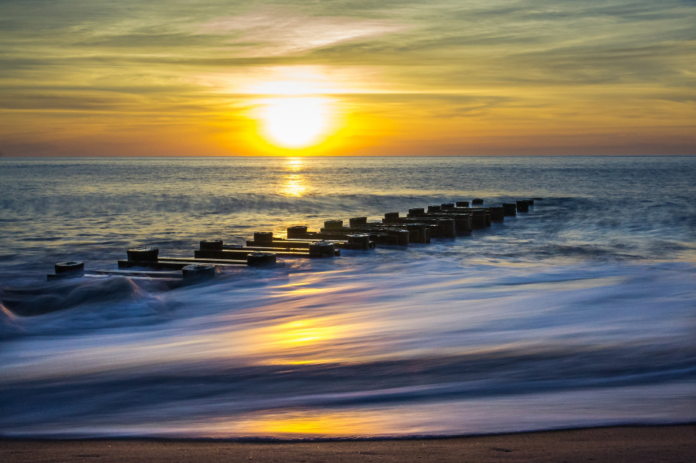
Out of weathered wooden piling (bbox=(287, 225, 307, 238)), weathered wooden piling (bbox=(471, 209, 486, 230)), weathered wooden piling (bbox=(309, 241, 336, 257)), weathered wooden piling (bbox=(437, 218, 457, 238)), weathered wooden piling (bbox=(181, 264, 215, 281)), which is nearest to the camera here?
weathered wooden piling (bbox=(181, 264, 215, 281))

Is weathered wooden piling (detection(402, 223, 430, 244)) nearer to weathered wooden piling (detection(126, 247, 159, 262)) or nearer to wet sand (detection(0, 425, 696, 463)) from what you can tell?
weathered wooden piling (detection(126, 247, 159, 262))

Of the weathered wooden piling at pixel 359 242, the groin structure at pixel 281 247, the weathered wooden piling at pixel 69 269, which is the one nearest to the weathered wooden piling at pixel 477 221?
the groin structure at pixel 281 247

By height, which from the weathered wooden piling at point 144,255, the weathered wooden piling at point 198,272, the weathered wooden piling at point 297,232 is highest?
the weathered wooden piling at point 297,232

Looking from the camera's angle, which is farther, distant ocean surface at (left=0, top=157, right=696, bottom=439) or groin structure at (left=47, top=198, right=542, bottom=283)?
groin structure at (left=47, top=198, right=542, bottom=283)

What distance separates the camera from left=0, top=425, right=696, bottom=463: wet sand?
131 inches

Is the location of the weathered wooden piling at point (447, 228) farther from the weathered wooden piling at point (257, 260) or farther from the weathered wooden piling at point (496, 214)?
the weathered wooden piling at point (257, 260)

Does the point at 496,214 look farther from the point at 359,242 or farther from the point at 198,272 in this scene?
the point at 198,272

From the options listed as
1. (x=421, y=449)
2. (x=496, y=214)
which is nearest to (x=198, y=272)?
(x=421, y=449)

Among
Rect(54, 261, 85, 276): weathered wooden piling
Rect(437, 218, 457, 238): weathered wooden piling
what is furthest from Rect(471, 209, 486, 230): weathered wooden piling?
Rect(54, 261, 85, 276): weathered wooden piling

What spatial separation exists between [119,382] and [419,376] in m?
2.73

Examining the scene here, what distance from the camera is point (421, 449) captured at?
3.51m

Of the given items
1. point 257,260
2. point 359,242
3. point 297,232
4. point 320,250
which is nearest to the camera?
point 257,260

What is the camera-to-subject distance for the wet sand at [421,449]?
11.0 feet

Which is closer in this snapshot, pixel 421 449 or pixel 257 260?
pixel 421 449
